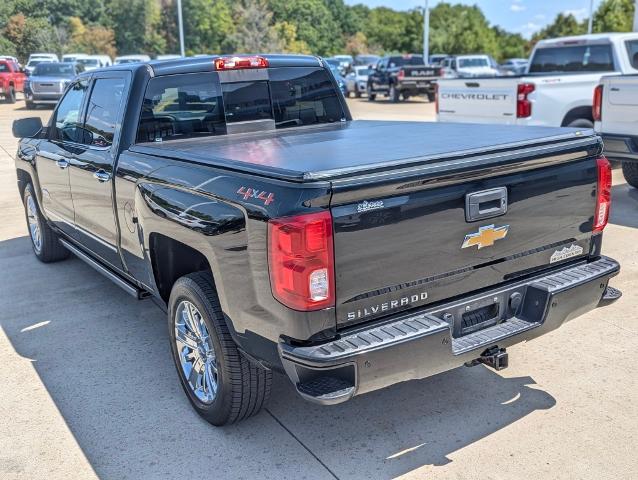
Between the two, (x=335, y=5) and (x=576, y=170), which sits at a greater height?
(x=335, y=5)

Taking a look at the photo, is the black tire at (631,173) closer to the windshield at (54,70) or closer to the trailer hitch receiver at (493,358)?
the trailer hitch receiver at (493,358)

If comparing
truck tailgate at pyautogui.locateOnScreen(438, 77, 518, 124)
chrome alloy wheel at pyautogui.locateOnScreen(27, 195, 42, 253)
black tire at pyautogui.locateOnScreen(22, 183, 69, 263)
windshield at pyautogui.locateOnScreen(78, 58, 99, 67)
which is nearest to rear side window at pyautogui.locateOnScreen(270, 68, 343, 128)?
black tire at pyautogui.locateOnScreen(22, 183, 69, 263)

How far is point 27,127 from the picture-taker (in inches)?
227

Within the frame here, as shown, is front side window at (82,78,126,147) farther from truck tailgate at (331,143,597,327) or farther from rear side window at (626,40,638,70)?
rear side window at (626,40,638,70)

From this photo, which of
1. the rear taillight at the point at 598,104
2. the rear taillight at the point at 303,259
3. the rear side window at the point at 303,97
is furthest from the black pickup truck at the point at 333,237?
the rear taillight at the point at 598,104

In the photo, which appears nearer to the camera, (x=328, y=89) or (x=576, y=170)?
(x=576, y=170)

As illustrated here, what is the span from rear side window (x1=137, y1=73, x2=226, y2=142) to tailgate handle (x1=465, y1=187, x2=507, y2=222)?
2.21 meters

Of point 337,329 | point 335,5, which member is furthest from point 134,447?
point 335,5

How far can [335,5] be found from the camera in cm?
8381

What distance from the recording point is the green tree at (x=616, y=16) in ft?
152

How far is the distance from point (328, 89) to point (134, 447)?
3.16 metres

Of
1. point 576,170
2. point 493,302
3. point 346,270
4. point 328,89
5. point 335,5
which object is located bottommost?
point 493,302

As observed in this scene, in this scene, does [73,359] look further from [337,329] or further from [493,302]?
[493,302]

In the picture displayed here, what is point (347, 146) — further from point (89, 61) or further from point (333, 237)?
point (89, 61)
